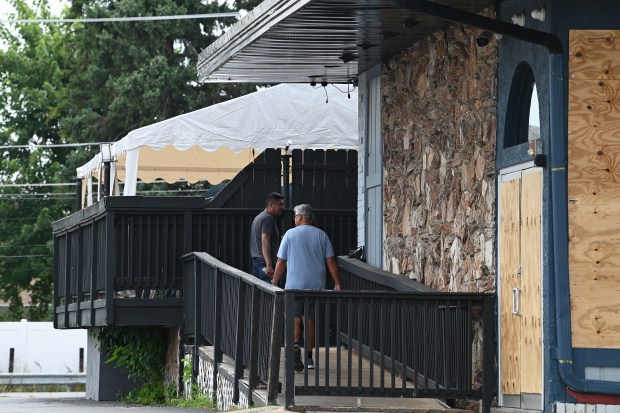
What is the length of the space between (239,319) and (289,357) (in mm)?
1752

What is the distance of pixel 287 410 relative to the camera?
11.5 meters

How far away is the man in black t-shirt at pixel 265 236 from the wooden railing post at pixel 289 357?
456 centimetres

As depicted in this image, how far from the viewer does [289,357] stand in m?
11.5

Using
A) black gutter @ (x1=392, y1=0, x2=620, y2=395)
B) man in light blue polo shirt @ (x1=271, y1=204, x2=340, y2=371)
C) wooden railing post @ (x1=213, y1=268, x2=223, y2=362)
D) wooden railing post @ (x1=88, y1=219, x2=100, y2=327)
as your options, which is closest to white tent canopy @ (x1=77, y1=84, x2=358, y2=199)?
wooden railing post @ (x1=88, y1=219, x2=100, y2=327)

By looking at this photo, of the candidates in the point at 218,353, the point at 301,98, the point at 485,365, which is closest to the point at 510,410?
the point at 485,365

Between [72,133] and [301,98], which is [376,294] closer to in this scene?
[301,98]

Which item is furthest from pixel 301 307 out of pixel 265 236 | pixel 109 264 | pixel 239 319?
pixel 109 264

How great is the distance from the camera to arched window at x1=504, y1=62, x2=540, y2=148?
1198cm

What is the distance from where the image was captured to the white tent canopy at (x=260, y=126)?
2045cm

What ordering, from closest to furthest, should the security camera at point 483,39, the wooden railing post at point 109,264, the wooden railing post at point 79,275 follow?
the security camera at point 483,39
the wooden railing post at point 109,264
the wooden railing post at point 79,275

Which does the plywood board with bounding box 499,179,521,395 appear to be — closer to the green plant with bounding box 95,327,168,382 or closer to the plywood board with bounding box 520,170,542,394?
the plywood board with bounding box 520,170,542,394

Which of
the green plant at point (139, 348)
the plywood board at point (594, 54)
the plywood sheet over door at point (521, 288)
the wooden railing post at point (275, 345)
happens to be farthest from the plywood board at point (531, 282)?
the green plant at point (139, 348)

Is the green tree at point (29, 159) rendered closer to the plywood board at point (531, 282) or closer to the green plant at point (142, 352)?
the green plant at point (142, 352)

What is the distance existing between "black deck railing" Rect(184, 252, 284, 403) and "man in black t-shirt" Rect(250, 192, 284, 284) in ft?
2.45
